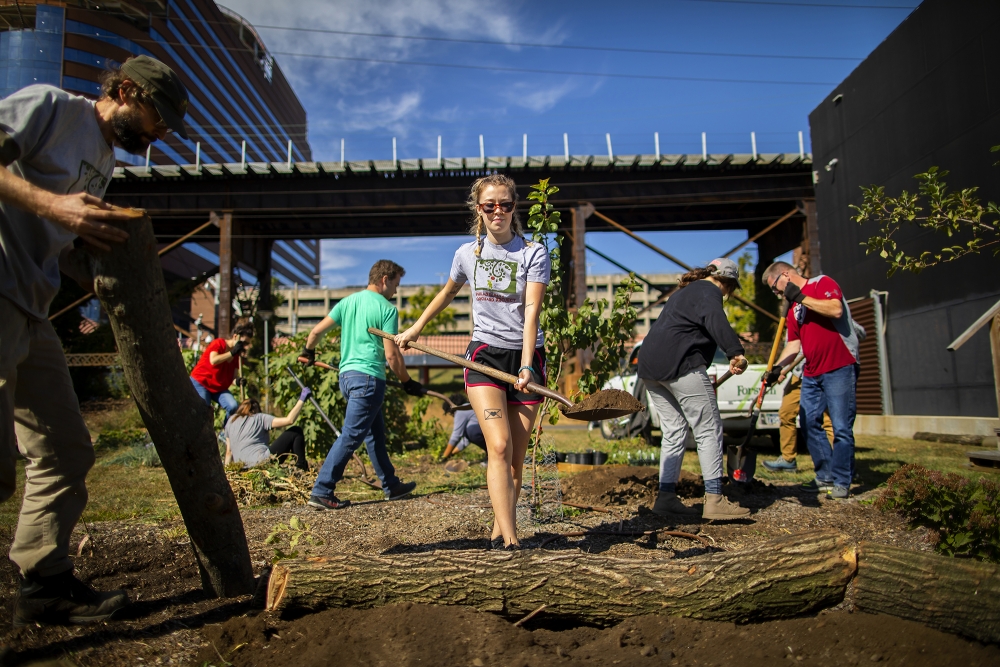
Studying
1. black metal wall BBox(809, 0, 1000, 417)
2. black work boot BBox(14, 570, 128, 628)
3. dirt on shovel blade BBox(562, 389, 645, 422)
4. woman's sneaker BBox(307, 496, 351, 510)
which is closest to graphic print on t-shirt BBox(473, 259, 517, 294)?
dirt on shovel blade BBox(562, 389, 645, 422)

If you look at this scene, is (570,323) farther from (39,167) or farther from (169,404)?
(39,167)

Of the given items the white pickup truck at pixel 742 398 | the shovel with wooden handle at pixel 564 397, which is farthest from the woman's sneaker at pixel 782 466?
the shovel with wooden handle at pixel 564 397

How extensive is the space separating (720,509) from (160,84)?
389cm

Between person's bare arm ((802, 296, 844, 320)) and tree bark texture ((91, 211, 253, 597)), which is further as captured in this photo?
person's bare arm ((802, 296, 844, 320))

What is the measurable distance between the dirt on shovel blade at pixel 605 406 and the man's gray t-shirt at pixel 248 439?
4.22m

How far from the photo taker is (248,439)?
662 centimetres

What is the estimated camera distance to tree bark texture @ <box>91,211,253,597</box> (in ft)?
7.01

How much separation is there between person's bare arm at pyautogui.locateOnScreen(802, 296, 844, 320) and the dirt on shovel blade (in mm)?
2445

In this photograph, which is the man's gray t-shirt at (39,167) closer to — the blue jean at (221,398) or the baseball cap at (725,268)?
the baseball cap at (725,268)

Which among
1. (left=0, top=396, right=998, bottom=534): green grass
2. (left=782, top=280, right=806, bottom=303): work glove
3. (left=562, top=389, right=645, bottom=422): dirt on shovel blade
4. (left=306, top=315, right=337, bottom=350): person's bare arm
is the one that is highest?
(left=782, top=280, right=806, bottom=303): work glove

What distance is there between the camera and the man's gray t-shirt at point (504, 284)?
329 centimetres

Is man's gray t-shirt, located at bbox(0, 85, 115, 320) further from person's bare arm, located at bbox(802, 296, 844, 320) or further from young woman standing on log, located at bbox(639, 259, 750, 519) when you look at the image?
person's bare arm, located at bbox(802, 296, 844, 320)

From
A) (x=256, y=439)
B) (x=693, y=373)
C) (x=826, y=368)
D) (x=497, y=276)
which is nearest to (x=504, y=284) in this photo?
(x=497, y=276)

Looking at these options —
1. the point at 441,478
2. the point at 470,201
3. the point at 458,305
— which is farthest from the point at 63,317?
the point at 458,305
